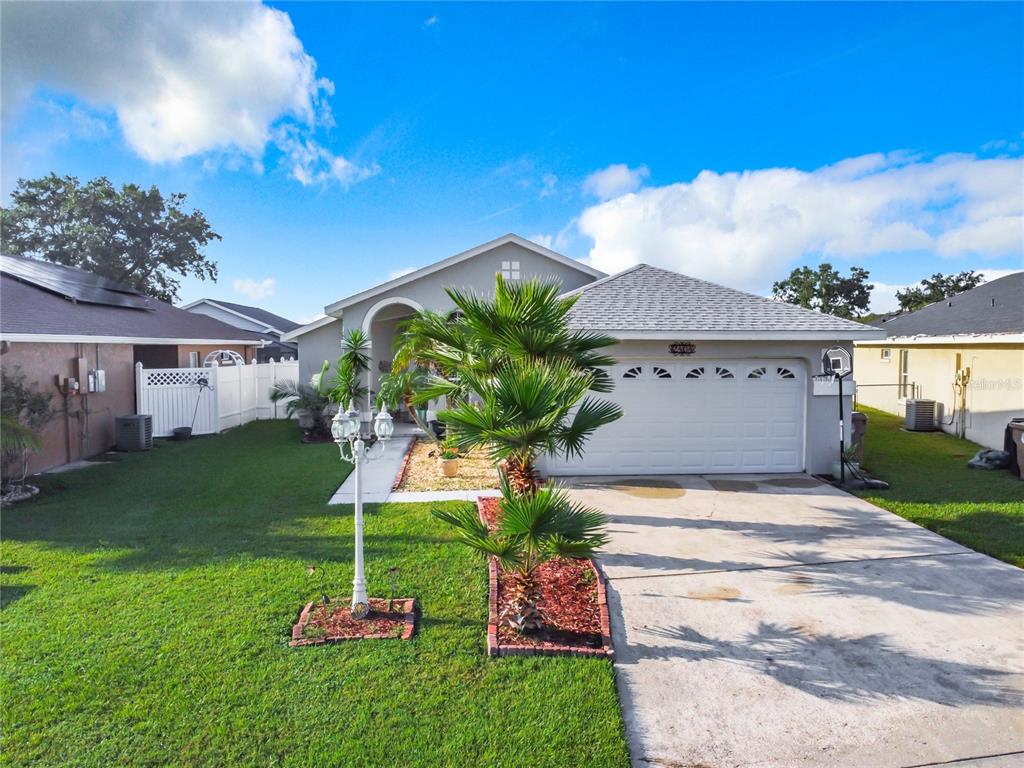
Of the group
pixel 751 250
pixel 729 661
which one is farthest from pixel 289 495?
pixel 751 250

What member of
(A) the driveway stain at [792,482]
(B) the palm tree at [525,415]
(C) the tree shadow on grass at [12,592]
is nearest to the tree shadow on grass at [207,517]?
(C) the tree shadow on grass at [12,592]

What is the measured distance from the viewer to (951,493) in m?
9.85

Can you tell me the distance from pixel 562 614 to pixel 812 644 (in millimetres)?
2166

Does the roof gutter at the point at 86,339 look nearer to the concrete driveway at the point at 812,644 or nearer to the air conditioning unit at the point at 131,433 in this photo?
the air conditioning unit at the point at 131,433

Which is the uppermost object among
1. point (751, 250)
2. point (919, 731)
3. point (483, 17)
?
point (483, 17)

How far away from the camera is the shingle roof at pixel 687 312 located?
423 inches

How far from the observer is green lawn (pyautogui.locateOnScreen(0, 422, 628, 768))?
3.62 m

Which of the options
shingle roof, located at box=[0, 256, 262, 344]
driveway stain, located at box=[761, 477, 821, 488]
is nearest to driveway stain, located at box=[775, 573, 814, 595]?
driveway stain, located at box=[761, 477, 821, 488]

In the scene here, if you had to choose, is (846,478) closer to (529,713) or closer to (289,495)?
(529,713)

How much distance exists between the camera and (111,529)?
7945 millimetres

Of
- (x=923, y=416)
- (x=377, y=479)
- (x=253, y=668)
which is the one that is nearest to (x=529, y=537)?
(x=253, y=668)

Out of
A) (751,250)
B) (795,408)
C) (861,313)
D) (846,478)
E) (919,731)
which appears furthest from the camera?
(861,313)

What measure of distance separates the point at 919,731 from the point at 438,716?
3220 millimetres

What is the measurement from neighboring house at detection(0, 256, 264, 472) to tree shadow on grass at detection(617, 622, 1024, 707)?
12.0 m
